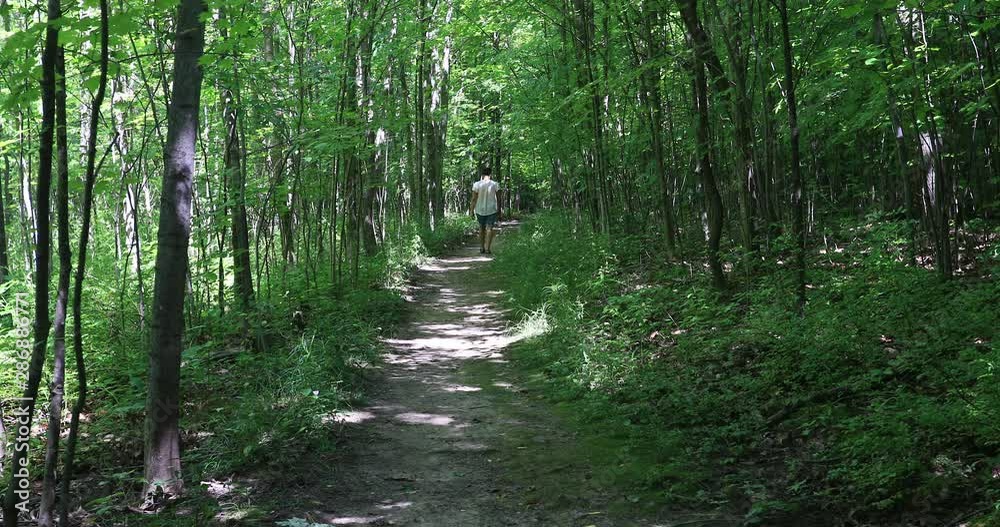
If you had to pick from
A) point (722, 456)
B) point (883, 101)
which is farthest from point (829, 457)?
point (883, 101)

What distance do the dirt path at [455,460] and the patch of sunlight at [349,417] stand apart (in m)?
0.01

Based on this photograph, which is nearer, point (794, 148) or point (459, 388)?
point (794, 148)

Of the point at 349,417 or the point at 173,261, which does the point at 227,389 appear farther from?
the point at 173,261

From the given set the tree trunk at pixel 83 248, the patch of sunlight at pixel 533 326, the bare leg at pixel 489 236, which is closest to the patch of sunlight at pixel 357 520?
the tree trunk at pixel 83 248

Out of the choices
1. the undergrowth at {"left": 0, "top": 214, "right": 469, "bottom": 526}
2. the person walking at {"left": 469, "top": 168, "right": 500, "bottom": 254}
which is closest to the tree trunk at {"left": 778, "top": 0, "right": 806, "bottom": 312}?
the undergrowth at {"left": 0, "top": 214, "right": 469, "bottom": 526}

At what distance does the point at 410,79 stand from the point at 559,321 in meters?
12.1

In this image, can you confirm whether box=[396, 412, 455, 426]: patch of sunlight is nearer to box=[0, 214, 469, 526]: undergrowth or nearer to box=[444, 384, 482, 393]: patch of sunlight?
box=[0, 214, 469, 526]: undergrowth

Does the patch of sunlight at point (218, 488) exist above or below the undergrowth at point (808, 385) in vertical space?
below

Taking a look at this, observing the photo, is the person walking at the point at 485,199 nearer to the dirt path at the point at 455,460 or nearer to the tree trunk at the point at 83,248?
the dirt path at the point at 455,460

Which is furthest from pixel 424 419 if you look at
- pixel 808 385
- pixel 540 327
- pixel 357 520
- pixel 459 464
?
pixel 808 385

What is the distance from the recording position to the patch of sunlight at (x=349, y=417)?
5.32m

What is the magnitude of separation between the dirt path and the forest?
3 cm

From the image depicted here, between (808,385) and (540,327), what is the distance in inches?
149

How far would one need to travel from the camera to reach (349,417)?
18.3 feet
